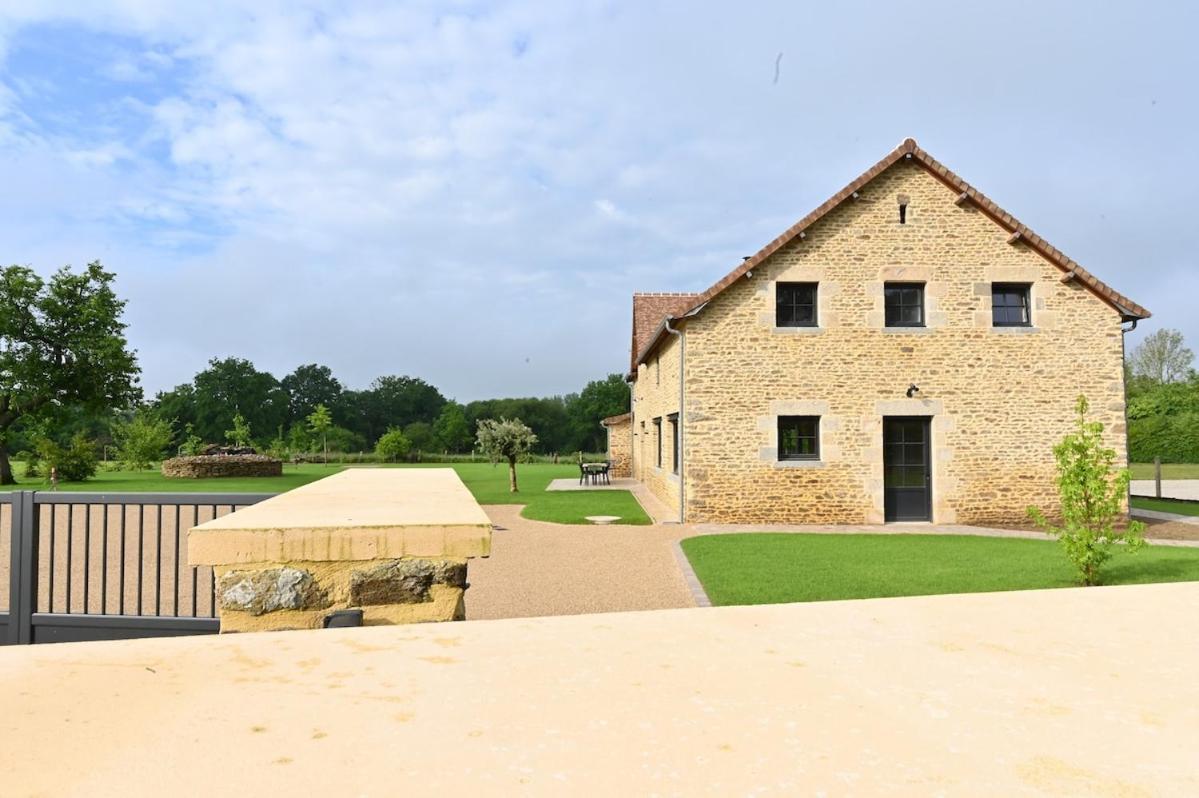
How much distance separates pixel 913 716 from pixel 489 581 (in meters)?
7.34

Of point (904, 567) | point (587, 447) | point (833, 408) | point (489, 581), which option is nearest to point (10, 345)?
point (489, 581)

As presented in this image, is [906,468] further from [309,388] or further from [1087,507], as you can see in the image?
[309,388]

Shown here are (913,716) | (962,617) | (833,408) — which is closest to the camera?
(913,716)

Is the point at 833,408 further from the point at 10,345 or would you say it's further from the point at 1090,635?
the point at 10,345

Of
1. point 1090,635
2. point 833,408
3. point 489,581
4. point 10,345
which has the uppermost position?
point 10,345

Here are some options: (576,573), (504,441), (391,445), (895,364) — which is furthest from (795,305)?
(391,445)

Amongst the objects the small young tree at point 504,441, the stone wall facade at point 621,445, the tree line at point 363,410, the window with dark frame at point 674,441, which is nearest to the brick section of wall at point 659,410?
the window with dark frame at point 674,441

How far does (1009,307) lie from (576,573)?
11.7 metres

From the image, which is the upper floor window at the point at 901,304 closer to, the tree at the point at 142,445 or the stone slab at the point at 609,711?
the stone slab at the point at 609,711

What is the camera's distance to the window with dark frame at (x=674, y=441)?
52.0 ft

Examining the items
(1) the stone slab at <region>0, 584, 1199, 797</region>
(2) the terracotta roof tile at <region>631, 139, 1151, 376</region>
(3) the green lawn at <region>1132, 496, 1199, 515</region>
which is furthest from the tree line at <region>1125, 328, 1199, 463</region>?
(1) the stone slab at <region>0, 584, 1199, 797</region>

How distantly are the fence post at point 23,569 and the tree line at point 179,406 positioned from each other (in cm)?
1845

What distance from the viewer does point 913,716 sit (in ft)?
6.67

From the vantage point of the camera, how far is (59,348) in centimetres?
3114
